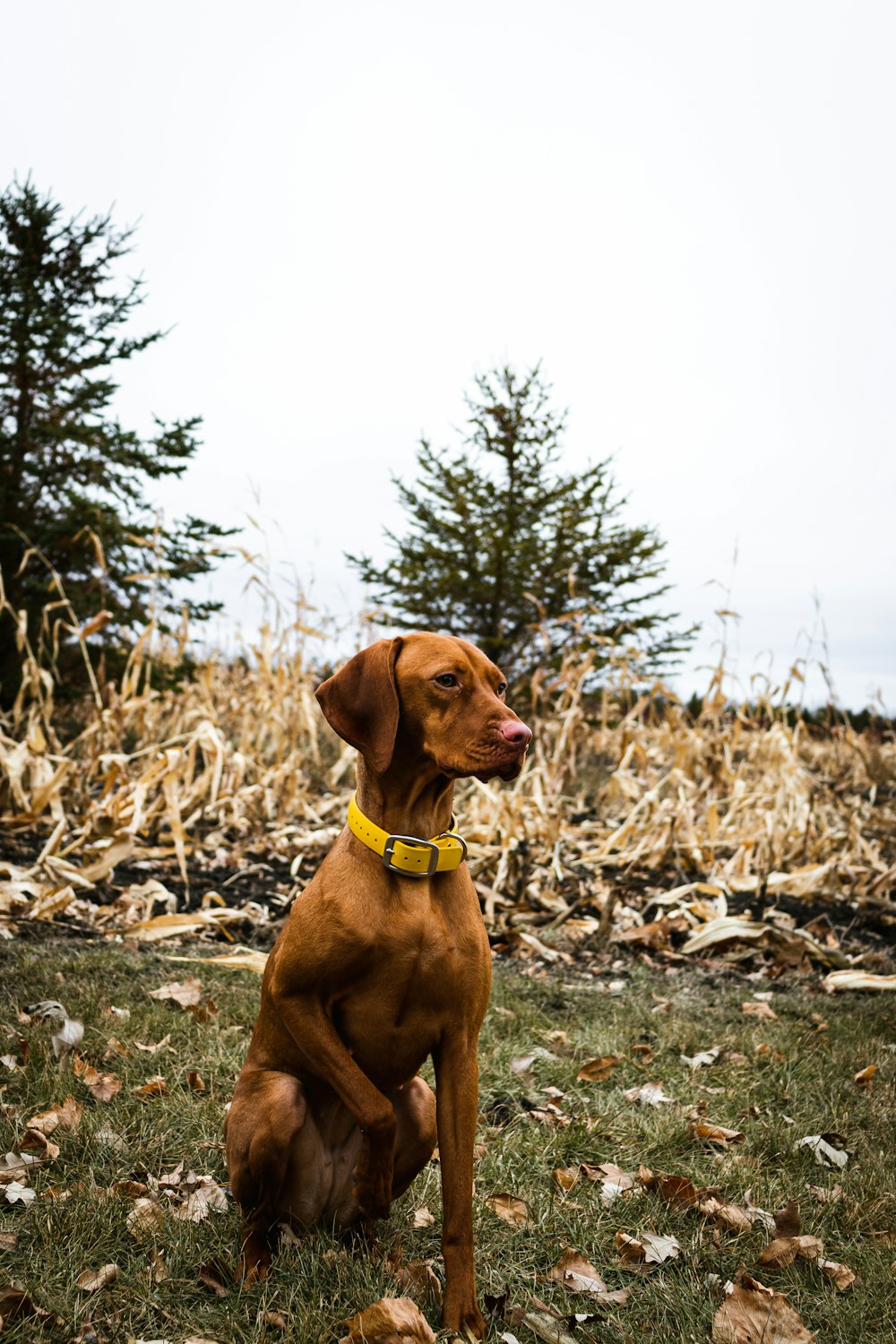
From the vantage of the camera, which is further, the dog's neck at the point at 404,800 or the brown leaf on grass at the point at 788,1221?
the brown leaf on grass at the point at 788,1221

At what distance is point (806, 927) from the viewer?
5.60 m

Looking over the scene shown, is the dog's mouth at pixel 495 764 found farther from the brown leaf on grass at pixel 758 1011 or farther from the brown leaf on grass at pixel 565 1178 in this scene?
the brown leaf on grass at pixel 758 1011

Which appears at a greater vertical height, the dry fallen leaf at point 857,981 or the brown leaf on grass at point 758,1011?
the dry fallen leaf at point 857,981

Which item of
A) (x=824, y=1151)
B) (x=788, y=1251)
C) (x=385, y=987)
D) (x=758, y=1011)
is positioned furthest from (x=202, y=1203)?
(x=758, y=1011)

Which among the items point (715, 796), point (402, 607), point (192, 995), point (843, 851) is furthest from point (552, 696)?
point (192, 995)

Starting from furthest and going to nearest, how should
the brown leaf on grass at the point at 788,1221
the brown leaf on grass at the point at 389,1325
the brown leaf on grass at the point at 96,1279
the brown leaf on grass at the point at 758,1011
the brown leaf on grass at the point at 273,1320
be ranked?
the brown leaf on grass at the point at 758,1011 < the brown leaf on grass at the point at 788,1221 < the brown leaf on grass at the point at 96,1279 < the brown leaf on grass at the point at 273,1320 < the brown leaf on grass at the point at 389,1325

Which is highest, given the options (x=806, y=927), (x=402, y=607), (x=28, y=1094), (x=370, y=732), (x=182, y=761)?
(x=402, y=607)

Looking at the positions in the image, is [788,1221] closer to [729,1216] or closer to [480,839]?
[729,1216]

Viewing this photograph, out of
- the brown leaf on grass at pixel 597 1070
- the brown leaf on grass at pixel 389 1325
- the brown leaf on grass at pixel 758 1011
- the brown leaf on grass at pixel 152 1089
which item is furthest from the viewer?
the brown leaf on grass at pixel 758 1011

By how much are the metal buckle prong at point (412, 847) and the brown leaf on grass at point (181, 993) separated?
2.16 metres

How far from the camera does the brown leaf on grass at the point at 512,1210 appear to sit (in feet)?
8.28

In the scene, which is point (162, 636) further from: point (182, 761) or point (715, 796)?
point (715, 796)

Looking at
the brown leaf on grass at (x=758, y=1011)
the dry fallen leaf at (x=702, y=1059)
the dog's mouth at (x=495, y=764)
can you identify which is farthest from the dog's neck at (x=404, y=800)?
the brown leaf on grass at (x=758, y=1011)

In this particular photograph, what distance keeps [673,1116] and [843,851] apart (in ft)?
13.8
